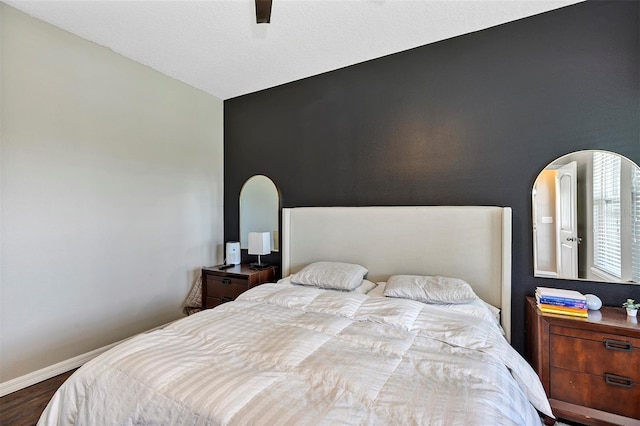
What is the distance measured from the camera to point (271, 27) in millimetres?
2281

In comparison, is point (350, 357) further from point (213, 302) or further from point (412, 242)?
point (213, 302)

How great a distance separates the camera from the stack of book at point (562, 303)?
1.76 meters

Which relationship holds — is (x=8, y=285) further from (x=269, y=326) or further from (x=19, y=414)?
(x=269, y=326)

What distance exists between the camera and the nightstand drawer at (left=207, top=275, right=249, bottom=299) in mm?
2848

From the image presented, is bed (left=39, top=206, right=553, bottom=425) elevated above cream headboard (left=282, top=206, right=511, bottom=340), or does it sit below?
below

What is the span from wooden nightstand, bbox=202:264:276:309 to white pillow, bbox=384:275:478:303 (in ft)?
4.46

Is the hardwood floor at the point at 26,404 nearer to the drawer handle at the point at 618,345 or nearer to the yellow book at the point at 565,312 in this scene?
the yellow book at the point at 565,312

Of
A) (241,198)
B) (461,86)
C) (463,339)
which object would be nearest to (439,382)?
(463,339)

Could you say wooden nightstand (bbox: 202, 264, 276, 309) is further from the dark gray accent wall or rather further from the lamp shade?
the dark gray accent wall

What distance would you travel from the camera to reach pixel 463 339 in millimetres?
1462

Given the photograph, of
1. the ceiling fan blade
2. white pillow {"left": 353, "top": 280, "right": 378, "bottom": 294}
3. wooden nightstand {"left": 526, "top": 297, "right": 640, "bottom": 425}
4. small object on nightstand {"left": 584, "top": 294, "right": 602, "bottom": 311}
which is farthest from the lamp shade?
small object on nightstand {"left": 584, "top": 294, "right": 602, "bottom": 311}

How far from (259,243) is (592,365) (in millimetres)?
2709

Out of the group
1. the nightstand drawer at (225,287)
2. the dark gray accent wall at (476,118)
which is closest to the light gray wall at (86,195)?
the nightstand drawer at (225,287)

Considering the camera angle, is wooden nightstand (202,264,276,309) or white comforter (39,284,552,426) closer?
white comforter (39,284,552,426)
